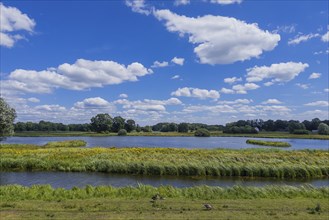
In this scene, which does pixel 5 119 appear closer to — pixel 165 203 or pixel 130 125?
pixel 165 203

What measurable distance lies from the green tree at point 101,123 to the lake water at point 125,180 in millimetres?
136421

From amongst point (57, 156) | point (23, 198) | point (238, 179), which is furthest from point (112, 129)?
point (23, 198)

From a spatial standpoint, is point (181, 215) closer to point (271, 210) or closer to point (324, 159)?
point (271, 210)

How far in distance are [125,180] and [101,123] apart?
142m

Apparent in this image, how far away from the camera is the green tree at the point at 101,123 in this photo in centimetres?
16575

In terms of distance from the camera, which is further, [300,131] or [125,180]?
[300,131]

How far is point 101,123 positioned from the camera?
166 m

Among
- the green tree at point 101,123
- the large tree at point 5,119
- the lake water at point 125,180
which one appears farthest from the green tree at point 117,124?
the lake water at point 125,180

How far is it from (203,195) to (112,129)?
157572 millimetres

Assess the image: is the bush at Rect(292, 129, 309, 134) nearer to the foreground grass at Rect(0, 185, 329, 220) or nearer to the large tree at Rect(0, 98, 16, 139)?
the large tree at Rect(0, 98, 16, 139)

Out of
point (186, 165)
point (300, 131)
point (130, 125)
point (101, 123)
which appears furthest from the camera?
point (130, 125)

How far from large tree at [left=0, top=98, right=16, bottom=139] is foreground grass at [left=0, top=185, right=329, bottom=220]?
35912 mm

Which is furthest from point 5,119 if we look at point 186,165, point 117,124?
point 117,124

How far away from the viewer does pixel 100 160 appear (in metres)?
34.0
